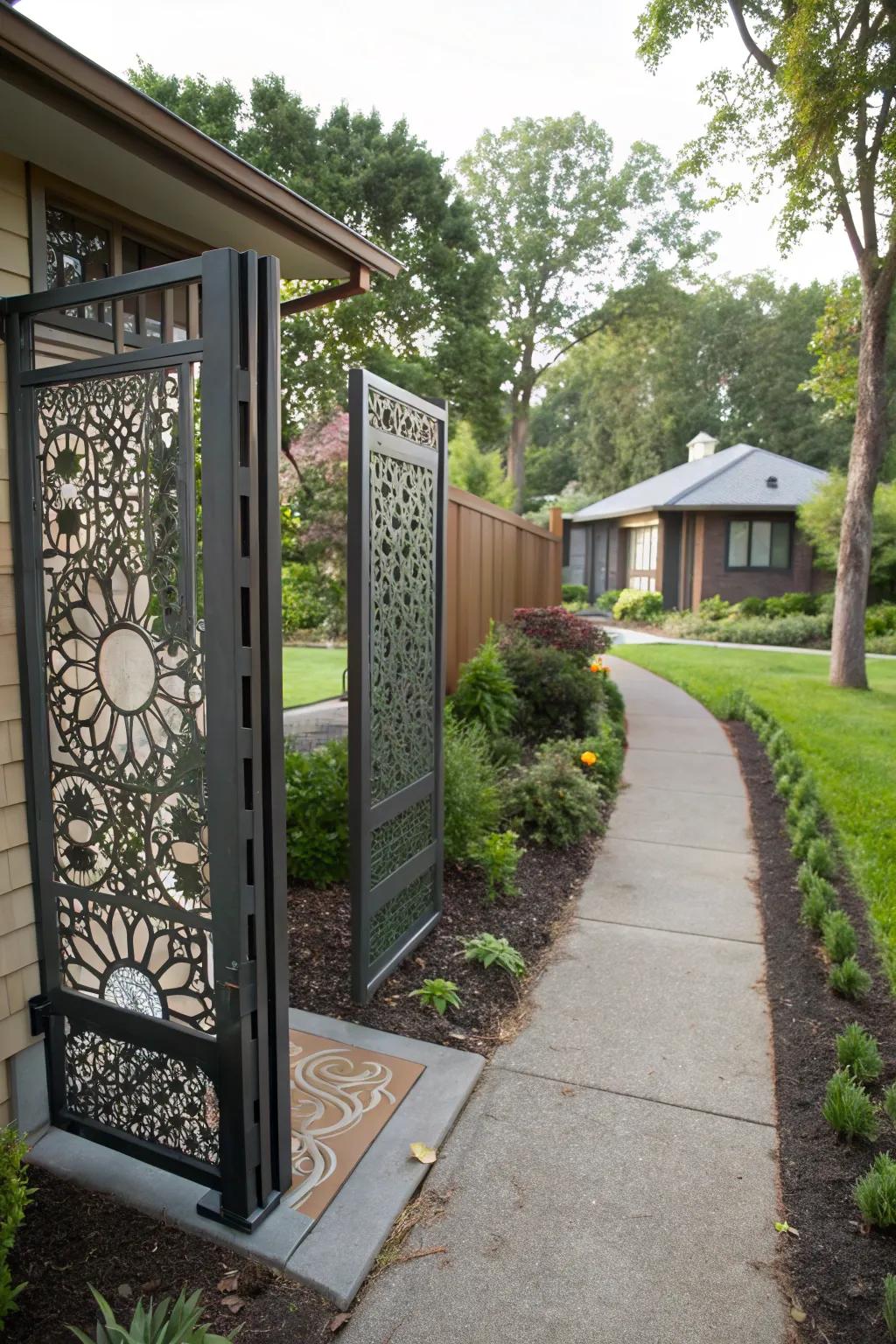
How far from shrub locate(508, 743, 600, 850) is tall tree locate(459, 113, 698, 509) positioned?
2695 cm

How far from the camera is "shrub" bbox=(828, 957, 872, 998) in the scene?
3336 mm

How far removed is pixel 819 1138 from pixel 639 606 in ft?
74.2

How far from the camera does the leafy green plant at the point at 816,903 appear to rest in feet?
12.8

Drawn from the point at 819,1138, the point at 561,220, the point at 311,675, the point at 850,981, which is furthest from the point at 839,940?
the point at 561,220

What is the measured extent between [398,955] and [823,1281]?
6.11ft

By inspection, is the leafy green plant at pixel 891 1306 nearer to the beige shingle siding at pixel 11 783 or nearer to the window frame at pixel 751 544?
the beige shingle siding at pixel 11 783

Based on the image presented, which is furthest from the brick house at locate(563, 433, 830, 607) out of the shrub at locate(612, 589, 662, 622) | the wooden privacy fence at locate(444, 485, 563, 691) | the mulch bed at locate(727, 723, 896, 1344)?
the mulch bed at locate(727, 723, 896, 1344)

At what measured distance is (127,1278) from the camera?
6.59ft

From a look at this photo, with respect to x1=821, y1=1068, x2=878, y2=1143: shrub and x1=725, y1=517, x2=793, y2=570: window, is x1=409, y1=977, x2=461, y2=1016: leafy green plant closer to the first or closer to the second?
x1=821, y1=1068, x2=878, y2=1143: shrub

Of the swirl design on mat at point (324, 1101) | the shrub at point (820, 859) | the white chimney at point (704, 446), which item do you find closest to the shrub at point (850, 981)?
the shrub at point (820, 859)

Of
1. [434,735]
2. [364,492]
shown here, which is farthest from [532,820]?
[364,492]

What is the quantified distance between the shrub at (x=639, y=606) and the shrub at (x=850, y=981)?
2099cm

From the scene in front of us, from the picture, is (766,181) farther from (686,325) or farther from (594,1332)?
(686,325)

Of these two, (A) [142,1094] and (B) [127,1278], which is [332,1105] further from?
(B) [127,1278]
